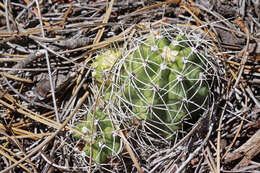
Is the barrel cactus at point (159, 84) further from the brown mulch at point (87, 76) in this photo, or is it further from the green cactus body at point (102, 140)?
the brown mulch at point (87, 76)

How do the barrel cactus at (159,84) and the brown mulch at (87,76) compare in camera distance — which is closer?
the barrel cactus at (159,84)

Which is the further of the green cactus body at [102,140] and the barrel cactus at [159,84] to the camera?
the green cactus body at [102,140]

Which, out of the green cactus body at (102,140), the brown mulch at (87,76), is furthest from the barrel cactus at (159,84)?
the brown mulch at (87,76)

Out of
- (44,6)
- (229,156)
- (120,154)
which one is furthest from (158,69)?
(44,6)

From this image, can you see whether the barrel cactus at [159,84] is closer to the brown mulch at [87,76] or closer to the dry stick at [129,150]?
the dry stick at [129,150]

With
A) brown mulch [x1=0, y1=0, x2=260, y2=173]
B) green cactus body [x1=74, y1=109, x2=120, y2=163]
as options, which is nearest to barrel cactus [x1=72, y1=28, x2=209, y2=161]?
green cactus body [x1=74, y1=109, x2=120, y2=163]

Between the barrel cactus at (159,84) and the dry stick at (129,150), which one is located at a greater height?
the barrel cactus at (159,84)
